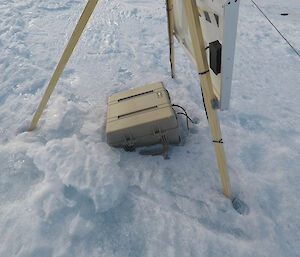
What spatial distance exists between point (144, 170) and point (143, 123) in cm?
47

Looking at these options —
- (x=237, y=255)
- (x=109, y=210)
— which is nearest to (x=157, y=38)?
(x=109, y=210)

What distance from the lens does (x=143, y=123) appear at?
2473 mm

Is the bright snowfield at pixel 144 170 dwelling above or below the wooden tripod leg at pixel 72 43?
below

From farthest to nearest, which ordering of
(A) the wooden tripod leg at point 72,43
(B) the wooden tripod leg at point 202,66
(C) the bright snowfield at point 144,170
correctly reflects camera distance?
1. (A) the wooden tripod leg at point 72,43
2. (C) the bright snowfield at point 144,170
3. (B) the wooden tripod leg at point 202,66

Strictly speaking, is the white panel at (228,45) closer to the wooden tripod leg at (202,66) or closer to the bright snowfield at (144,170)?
the wooden tripod leg at (202,66)

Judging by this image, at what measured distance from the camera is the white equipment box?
2486mm

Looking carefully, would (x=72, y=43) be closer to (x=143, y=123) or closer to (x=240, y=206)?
(x=143, y=123)

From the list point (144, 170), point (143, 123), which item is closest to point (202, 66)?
point (143, 123)

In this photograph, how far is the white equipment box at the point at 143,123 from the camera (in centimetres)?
249

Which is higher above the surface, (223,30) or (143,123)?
(223,30)

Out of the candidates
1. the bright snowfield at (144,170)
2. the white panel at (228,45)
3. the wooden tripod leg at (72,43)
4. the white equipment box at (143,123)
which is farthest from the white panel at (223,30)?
the bright snowfield at (144,170)

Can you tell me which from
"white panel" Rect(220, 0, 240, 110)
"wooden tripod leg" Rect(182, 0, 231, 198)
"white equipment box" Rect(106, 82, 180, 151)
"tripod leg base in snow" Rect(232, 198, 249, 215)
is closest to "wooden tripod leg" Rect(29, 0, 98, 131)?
"white equipment box" Rect(106, 82, 180, 151)

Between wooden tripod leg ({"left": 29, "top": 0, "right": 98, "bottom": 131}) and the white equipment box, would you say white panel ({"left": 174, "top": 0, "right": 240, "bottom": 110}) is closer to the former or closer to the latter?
the white equipment box

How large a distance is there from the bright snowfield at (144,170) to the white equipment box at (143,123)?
6.6 inches
